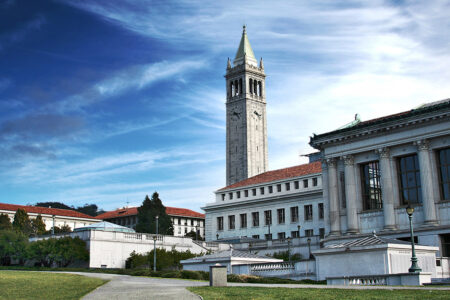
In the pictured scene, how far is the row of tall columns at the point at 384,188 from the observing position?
47781 mm

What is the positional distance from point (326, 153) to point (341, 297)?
38.6 meters

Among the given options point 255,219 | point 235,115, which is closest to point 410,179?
point 255,219

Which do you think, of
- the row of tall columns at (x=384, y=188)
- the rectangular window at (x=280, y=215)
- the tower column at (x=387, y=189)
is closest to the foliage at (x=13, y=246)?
the row of tall columns at (x=384, y=188)

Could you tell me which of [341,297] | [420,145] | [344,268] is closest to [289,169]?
[420,145]

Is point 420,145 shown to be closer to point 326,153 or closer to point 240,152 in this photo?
point 326,153

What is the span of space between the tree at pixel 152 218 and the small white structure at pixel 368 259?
57.9 m

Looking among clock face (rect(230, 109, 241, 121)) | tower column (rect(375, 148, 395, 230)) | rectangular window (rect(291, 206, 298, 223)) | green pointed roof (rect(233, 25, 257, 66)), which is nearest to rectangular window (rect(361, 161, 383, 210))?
tower column (rect(375, 148, 395, 230))

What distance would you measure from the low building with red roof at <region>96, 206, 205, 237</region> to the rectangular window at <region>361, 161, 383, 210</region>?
9796 centimetres

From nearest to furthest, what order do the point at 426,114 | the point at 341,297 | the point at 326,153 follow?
the point at 341,297, the point at 426,114, the point at 326,153

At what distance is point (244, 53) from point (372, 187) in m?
98.2

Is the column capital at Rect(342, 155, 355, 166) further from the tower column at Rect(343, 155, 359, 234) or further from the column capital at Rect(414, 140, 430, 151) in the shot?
the column capital at Rect(414, 140, 430, 151)

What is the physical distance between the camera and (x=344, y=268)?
37281mm

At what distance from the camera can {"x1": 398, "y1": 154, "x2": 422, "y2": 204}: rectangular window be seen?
164 ft

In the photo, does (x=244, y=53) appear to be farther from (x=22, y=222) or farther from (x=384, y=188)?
(x=384, y=188)
